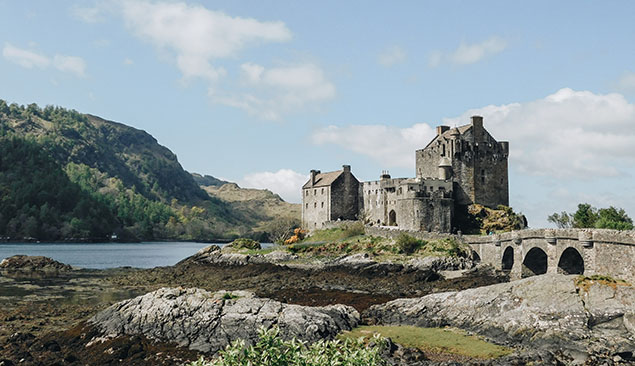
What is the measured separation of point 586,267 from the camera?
35.3 metres

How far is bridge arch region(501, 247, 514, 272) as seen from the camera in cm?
4910

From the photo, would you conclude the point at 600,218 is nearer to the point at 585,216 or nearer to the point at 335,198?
the point at 585,216

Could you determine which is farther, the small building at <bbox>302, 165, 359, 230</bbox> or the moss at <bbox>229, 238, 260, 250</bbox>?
the small building at <bbox>302, 165, 359, 230</bbox>

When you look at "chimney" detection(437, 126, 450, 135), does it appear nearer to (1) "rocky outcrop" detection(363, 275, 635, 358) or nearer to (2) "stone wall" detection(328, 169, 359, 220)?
(2) "stone wall" detection(328, 169, 359, 220)

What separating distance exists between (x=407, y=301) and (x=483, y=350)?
291 inches

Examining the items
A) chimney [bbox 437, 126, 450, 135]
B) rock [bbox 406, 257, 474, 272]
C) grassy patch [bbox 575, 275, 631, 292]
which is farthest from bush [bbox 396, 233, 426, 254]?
grassy patch [bbox 575, 275, 631, 292]

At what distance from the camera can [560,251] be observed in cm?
3959

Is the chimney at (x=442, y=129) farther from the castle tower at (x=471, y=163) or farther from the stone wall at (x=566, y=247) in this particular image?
the stone wall at (x=566, y=247)

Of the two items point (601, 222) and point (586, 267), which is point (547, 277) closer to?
point (586, 267)

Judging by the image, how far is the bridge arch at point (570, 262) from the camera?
130ft

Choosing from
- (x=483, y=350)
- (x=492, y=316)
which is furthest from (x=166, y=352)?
(x=492, y=316)

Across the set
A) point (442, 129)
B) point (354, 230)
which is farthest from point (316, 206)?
point (442, 129)

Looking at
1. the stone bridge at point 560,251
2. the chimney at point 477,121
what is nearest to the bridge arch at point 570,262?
the stone bridge at point 560,251

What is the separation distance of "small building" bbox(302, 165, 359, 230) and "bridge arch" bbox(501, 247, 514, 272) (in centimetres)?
3198
